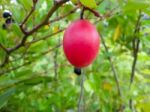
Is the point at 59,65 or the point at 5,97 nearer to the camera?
the point at 5,97

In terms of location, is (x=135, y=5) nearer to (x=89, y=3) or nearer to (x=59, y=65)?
(x=89, y=3)

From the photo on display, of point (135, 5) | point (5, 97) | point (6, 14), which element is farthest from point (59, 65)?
point (135, 5)

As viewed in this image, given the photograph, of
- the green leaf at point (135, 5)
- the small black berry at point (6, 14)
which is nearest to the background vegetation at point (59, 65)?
the small black berry at point (6, 14)

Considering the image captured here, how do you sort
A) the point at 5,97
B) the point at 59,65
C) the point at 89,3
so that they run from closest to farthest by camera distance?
1. the point at 89,3
2. the point at 5,97
3. the point at 59,65

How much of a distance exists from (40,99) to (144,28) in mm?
505

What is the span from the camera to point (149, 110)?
1.32m

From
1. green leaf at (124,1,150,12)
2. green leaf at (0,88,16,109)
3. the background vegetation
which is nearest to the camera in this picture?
green leaf at (124,1,150,12)

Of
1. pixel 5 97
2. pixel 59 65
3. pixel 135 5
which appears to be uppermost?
pixel 135 5

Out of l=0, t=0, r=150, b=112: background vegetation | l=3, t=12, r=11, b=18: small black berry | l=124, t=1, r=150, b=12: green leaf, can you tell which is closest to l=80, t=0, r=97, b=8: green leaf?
l=124, t=1, r=150, b=12: green leaf

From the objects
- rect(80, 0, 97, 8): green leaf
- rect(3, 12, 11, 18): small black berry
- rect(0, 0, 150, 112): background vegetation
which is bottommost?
rect(0, 0, 150, 112): background vegetation

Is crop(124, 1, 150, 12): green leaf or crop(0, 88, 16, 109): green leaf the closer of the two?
crop(124, 1, 150, 12): green leaf

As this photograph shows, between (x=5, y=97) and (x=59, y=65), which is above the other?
(x=5, y=97)

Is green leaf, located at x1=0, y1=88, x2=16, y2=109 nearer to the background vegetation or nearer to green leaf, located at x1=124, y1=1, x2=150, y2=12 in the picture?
the background vegetation

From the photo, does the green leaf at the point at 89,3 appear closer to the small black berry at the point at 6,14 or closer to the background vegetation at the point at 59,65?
the background vegetation at the point at 59,65
